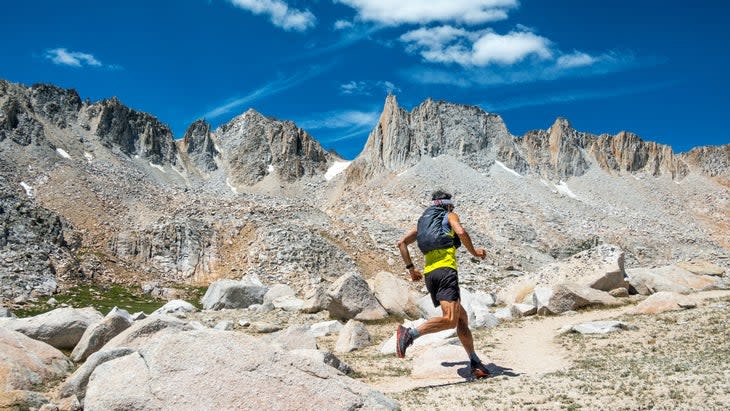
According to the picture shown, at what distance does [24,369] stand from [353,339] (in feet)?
31.3

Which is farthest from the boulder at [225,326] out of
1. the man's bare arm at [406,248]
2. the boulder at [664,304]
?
the boulder at [664,304]

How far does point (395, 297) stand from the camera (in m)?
27.5

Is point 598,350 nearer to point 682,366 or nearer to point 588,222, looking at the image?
point 682,366

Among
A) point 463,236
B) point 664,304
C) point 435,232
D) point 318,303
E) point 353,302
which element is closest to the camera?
point 463,236

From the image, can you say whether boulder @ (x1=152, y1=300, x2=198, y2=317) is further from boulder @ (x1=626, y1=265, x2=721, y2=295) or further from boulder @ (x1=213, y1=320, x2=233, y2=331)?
boulder @ (x1=626, y1=265, x2=721, y2=295)

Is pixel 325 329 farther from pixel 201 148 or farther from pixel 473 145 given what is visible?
pixel 201 148

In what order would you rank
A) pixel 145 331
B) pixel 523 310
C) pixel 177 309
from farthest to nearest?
pixel 177 309 < pixel 523 310 < pixel 145 331

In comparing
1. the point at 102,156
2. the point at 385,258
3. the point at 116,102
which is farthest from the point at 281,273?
the point at 116,102

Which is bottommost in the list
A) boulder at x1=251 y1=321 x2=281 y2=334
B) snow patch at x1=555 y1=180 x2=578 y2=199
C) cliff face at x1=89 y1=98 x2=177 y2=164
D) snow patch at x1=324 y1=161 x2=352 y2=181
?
boulder at x1=251 y1=321 x2=281 y2=334

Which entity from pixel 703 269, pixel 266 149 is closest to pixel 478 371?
pixel 703 269

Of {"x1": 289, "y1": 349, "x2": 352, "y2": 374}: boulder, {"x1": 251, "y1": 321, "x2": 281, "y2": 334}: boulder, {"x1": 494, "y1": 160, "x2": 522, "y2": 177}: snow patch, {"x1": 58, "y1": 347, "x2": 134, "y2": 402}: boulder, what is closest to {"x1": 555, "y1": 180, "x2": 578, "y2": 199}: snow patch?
{"x1": 494, "y1": 160, "x2": 522, "y2": 177}: snow patch

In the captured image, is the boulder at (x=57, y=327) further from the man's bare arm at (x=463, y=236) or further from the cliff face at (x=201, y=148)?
the cliff face at (x=201, y=148)

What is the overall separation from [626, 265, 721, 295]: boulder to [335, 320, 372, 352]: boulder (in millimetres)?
17343

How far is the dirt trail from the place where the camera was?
1236 cm
